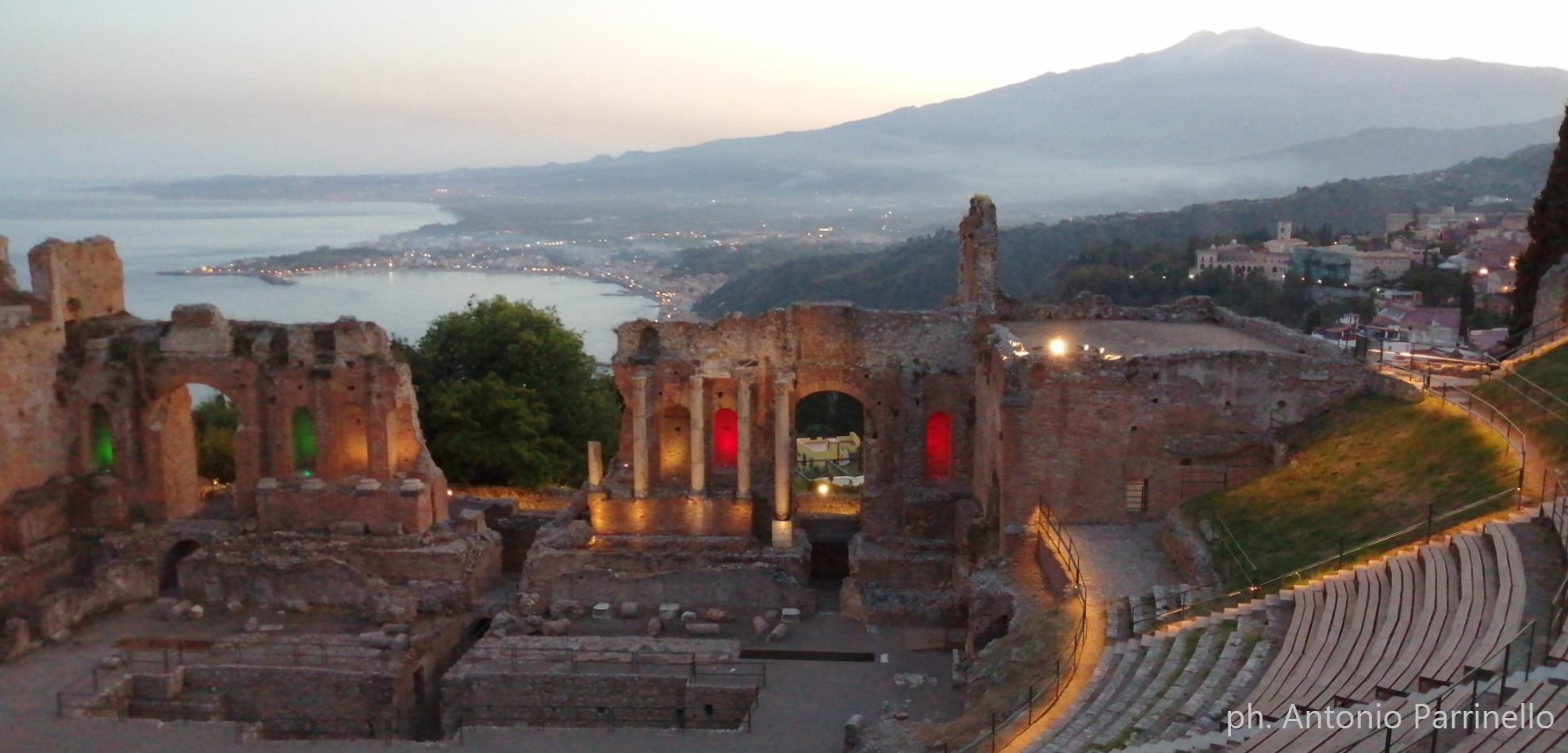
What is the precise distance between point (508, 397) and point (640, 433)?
10.5 meters

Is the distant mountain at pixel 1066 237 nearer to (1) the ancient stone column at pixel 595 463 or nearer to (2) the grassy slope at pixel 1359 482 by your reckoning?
(1) the ancient stone column at pixel 595 463

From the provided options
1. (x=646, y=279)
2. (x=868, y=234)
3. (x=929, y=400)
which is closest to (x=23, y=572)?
(x=929, y=400)

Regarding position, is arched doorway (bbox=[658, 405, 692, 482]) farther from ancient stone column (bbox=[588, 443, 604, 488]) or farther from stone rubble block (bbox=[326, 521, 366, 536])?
stone rubble block (bbox=[326, 521, 366, 536])

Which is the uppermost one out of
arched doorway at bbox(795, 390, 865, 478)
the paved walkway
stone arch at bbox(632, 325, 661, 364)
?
stone arch at bbox(632, 325, 661, 364)

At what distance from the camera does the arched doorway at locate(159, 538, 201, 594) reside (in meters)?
29.2

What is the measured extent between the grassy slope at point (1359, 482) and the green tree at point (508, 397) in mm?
21090

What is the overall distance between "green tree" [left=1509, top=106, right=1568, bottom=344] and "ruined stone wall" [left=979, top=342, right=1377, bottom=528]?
448 inches

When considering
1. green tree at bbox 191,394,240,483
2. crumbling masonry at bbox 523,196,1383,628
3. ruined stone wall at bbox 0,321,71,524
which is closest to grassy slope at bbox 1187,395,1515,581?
crumbling masonry at bbox 523,196,1383,628

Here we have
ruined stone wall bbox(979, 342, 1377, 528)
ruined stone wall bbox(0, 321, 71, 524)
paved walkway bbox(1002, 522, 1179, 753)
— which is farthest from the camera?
ruined stone wall bbox(0, 321, 71, 524)

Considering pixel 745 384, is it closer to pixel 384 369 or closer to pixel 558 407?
pixel 384 369

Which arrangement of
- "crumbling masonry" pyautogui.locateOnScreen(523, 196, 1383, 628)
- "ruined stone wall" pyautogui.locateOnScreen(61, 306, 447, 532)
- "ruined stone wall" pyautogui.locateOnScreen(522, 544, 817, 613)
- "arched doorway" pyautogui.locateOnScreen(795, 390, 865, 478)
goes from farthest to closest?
"arched doorway" pyautogui.locateOnScreen(795, 390, 865, 478) < "ruined stone wall" pyautogui.locateOnScreen(61, 306, 447, 532) < "ruined stone wall" pyautogui.locateOnScreen(522, 544, 817, 613) < "crumbling masonry" pyautogui.locateOnScreen(523, 196, 1383, 628)

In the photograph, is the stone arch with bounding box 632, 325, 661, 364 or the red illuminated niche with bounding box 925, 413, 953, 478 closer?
the stone arch with bounding box 632, 325, 661, 364

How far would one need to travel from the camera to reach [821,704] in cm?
2264

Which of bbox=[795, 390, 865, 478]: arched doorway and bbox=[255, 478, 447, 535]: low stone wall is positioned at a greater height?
bbox=[255, 478, 447, 535]: low stone wall
